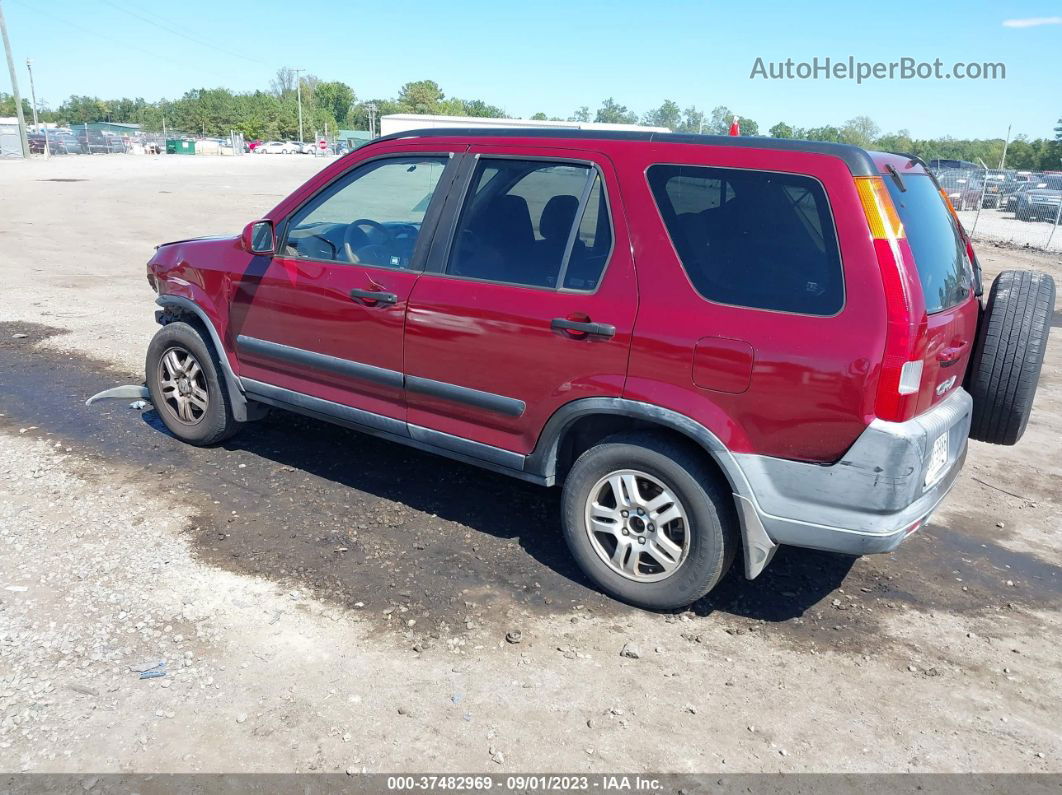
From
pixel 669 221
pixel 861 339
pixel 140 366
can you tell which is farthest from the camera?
pixel 140 366

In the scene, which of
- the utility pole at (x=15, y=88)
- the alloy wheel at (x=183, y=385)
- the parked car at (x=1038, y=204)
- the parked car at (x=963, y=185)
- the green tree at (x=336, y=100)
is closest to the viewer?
the alloy wheel at (x=183, y=385)

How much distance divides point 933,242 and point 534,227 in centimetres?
172

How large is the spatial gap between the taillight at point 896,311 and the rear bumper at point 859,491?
101mm

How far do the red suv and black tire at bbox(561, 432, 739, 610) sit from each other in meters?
0.01

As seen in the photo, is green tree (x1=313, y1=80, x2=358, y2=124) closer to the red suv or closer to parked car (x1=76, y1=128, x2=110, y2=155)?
parked car (x1=76, y1=128, x2=110, y2=155)

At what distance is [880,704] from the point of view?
10.0 feet

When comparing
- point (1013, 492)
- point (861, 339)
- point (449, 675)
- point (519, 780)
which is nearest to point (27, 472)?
point (449, 675)

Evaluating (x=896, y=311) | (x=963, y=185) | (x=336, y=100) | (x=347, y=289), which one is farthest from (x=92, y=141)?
(x=336, y=100)

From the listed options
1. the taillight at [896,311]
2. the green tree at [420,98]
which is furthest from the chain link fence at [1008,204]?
the green tree at [420,98]

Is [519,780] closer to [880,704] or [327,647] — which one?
[327,647]

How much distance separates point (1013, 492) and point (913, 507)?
2.62 m

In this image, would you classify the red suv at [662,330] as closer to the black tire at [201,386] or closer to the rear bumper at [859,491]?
the rear bumper at [859,491]

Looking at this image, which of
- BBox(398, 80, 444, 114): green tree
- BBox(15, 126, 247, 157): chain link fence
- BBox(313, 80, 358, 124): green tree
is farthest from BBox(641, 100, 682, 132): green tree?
BBox(313, 80, 358, 124): green tree

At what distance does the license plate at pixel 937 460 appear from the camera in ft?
10.3
